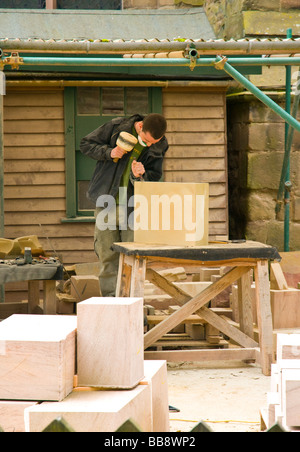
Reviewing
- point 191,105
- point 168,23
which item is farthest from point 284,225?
point 168,23

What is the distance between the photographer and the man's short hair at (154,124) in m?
6.55

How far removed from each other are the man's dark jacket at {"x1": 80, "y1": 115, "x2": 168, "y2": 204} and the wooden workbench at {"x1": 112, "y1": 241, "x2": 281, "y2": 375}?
0.85 metres

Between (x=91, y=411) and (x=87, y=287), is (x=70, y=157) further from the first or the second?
(x=91, y=411)

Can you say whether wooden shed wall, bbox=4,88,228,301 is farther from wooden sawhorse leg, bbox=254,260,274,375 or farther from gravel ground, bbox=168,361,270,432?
wooden sawhorse leg, bbox=254,260,274,375

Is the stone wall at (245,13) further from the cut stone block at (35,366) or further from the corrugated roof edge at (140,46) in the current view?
the cut stone block at (35,366)

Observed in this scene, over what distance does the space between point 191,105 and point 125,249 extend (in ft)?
15.5

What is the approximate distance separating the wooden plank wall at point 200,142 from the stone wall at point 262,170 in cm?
40

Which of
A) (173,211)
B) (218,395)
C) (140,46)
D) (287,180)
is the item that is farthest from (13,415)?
(287,180)

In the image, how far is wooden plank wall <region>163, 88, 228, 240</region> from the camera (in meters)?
10.2

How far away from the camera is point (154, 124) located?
21.5 feet

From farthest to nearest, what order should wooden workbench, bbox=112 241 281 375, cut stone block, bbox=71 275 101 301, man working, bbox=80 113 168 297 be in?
1. cut stone block, bbox=71 275 101 301
2. man working, bbox=80 113 168 297
3. wooden workbench, bbox=112 241 281 375

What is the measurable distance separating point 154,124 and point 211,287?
1529mm

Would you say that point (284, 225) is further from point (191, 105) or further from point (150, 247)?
point (150, 247)

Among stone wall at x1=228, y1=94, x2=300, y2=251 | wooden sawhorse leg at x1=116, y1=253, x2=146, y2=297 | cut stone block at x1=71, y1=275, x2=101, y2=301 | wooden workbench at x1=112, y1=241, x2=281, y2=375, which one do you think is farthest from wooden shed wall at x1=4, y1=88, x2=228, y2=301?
wooden sawhorse leg at x1=116, y1=253, x2=146, y2=297
